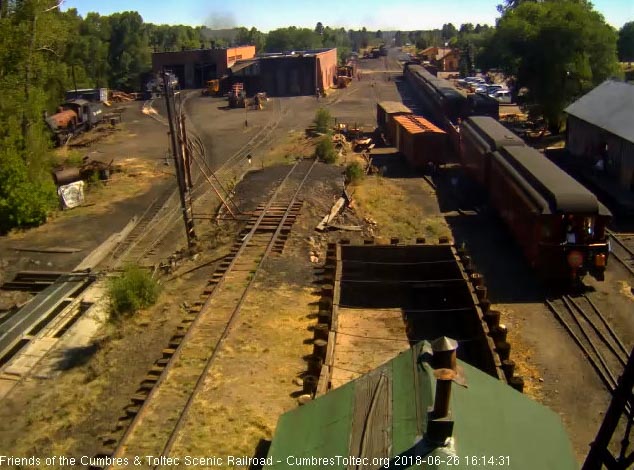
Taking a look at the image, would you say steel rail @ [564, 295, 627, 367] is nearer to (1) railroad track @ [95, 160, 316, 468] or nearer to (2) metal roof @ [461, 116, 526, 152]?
(1) railroad track @ [95, 160, 316, 468]

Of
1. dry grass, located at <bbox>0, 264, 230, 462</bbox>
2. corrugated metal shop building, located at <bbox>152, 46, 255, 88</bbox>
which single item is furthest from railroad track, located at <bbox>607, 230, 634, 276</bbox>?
corrugated metal shop building, located at <bbox>152, 46, 255, 88</bbox>

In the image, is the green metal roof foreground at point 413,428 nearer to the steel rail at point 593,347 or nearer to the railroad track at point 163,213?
the steel rail at point 593,347

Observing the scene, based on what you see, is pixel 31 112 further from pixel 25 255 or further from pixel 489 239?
pixel 489 239

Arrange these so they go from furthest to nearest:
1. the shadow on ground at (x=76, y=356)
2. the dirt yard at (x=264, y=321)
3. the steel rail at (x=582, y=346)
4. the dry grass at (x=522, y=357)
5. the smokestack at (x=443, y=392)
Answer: the shadow on ground at (x=76, y=356) < the steel rail at (x=582, y=346) < the dry grass at (x=522, y=357) < the dirt yard at (x=264, y=321) < the smokestack at (x=443, y=392)

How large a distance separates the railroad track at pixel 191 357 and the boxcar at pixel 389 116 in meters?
15.0

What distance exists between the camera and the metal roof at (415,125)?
26922 millimetres

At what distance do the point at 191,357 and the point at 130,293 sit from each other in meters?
2.86

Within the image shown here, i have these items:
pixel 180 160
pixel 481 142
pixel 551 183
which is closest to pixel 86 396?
pixel 180 160

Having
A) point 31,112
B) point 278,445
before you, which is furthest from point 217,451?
point 31,112

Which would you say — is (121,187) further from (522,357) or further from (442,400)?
(442,400)

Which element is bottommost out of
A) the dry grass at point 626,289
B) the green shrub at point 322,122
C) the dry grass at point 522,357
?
the dry grass at point 522,357

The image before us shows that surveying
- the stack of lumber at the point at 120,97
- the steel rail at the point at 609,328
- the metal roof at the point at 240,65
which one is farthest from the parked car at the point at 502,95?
the steel rail at the point at 609,328

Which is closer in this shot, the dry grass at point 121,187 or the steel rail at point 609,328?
the steel rail at point 609,328

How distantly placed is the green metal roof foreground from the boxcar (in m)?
26.6
